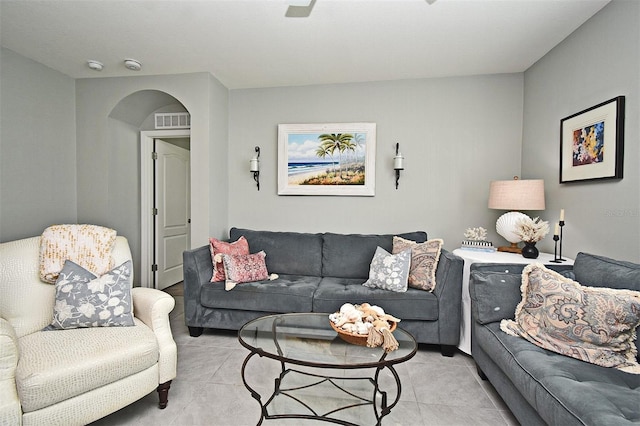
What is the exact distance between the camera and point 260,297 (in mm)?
2564

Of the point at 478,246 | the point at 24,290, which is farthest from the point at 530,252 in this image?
the point at 24,290

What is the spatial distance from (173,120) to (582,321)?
4111mm

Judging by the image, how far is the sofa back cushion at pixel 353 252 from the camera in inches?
118

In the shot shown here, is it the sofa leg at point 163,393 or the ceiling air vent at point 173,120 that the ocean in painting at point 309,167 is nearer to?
the ceiling air vent at point 173,120

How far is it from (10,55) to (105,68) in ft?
2.23

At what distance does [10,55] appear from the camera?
2686 millimetres

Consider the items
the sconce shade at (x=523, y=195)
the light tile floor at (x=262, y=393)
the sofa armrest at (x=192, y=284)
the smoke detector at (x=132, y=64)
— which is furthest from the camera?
the smoke detector at (x=132, y=64)

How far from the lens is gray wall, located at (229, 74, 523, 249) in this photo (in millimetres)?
3176

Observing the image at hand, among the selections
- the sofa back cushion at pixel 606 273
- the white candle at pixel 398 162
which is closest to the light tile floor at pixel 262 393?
the sofa back cushion at pixel 606 273

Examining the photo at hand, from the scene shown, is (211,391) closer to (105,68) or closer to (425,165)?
(425,165)

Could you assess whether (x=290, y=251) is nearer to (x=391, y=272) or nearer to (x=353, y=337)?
(x=391, y=272)

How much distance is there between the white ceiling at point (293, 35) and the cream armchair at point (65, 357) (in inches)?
65.7

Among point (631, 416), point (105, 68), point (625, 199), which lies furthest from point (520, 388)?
point (105, 68)

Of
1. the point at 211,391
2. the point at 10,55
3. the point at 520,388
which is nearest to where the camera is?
the point at 520,388
